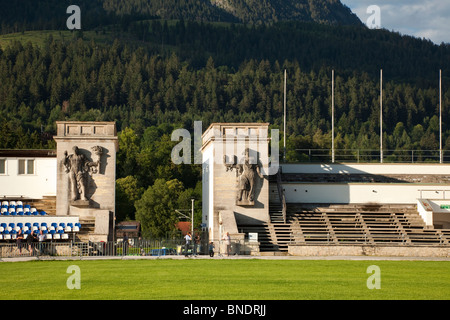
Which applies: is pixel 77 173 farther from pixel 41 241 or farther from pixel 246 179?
pixel 246 179

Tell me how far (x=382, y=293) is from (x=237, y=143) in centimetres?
3146

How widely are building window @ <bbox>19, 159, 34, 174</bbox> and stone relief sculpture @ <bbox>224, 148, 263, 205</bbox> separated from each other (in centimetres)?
1425

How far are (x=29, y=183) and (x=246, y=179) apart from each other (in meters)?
15.6

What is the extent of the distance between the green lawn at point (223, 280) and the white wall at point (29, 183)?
1919 centimetres

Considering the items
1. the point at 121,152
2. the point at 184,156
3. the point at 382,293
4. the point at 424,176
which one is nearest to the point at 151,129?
the point at 184,156

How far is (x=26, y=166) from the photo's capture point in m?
57.6

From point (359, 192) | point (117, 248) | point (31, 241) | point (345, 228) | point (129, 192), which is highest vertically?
point (129, 192)

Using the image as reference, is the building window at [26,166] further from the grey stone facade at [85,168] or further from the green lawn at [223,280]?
the green lawn at [223,280]

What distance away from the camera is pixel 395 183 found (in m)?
59.7

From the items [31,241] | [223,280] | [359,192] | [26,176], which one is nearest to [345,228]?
[359,192]

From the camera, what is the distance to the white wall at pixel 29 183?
187 feet

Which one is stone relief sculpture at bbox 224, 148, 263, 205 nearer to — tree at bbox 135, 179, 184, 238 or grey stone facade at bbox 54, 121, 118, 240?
grey stone facade at bbox 54, 121, 118, 240

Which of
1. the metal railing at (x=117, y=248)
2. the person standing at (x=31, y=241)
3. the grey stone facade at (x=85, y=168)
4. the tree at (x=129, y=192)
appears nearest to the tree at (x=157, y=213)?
the tree at (x=129, y=192)
